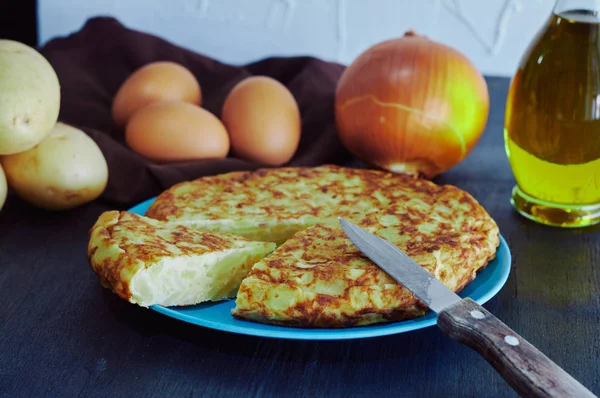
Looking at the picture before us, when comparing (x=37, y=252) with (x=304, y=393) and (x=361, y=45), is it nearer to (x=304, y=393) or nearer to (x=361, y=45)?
(x=304, y=393)

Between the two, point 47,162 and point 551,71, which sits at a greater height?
point 551,71

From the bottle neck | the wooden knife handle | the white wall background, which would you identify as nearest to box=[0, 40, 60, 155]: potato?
the wooden knife handle

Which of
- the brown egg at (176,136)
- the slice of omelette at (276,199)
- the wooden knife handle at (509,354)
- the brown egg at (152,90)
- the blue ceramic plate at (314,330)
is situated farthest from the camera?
the brown egg at (152,90)

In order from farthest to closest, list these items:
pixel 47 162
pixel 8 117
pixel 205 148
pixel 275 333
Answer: pixel 205 148 → pixel 47 162 → pixel 8 117 → pixel 275 333

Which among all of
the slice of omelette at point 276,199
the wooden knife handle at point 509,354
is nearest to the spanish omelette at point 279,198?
the slice of omelette at point 276,199

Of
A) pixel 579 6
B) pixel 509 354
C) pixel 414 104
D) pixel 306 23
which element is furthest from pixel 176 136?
pixel 306 23

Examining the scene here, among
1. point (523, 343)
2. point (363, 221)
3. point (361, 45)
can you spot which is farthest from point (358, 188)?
point (361, 45)

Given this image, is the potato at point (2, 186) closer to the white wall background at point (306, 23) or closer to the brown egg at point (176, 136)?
the brown egg at point (176, 136)
